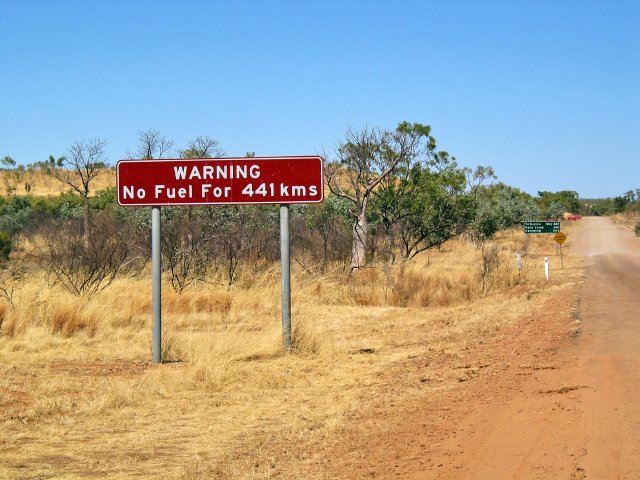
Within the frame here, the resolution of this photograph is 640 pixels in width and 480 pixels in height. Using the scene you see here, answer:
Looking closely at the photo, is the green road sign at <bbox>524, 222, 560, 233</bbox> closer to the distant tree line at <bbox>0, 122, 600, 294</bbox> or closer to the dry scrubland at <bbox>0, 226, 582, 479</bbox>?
the distant tree line at <bbox>0, 122, 600, 294</bbox>

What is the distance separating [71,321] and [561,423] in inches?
378

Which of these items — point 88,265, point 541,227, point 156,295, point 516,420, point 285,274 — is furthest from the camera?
point 541,227

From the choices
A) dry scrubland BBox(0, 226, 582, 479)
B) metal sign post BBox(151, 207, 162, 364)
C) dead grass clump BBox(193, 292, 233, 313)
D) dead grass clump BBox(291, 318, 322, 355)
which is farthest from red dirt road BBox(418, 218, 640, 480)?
dead grass clump BBox(193, 292, 233, 313)

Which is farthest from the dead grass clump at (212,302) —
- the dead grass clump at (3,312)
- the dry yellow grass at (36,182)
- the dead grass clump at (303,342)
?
the dry yellow grass at (36,182)

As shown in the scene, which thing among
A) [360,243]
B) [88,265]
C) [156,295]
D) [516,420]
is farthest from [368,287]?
[516,420]

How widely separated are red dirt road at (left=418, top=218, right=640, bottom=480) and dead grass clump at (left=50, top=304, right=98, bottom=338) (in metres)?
7.75

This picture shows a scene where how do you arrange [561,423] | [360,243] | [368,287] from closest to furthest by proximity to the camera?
[561,423]
[368,287]
[360,243]

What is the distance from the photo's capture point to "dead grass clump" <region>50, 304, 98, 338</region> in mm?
13977

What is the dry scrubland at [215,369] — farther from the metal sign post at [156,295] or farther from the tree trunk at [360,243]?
the tree trunk at [360,243]

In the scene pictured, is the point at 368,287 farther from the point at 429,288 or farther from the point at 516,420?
the point at 516,420

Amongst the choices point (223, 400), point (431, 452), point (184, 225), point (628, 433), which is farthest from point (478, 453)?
point (184, 225)

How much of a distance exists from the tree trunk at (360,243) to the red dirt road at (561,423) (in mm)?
13427

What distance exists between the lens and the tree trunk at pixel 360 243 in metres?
25.0

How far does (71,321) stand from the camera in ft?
46.3
